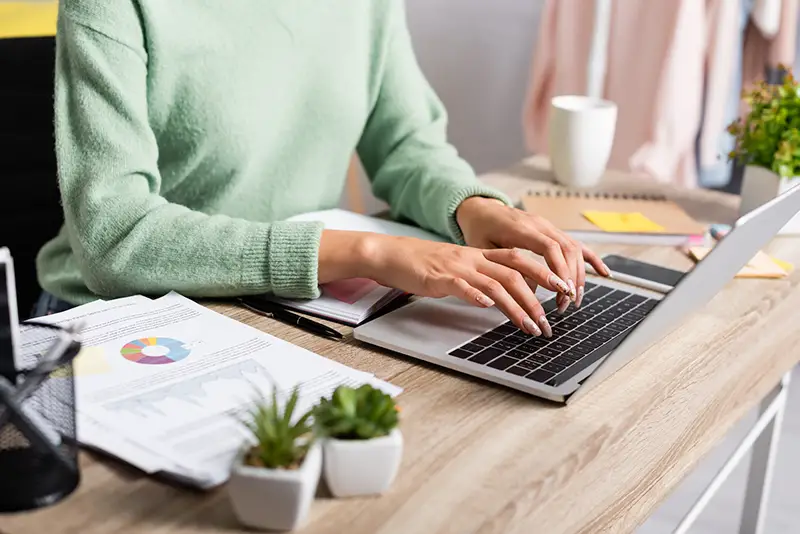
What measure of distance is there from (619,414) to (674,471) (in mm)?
65

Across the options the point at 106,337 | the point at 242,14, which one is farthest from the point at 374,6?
the point at 106,337

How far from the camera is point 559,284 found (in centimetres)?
90

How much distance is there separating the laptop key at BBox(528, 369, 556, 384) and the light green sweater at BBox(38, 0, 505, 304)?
262 mm

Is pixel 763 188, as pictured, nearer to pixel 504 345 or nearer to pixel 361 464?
pixel 504 345

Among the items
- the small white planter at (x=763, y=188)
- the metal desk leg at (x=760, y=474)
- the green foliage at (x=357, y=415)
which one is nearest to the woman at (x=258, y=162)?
the green foliage at (x=357, y=415)

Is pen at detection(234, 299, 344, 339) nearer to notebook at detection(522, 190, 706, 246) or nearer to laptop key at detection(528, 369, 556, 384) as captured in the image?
laptop key at detection(528, 369, 556, 384)

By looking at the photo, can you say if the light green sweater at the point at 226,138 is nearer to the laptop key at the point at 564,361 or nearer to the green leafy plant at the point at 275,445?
the laptop key at the point at 564,361

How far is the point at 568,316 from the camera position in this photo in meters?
0.94

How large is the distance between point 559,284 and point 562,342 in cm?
6

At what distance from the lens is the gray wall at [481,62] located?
2.54m

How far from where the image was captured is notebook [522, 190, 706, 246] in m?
1.24

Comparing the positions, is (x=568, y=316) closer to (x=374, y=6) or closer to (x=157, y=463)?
(x=157, y=463)

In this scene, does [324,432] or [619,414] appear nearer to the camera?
[324,432]

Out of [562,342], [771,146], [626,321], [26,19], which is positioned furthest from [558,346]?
[26,19]
